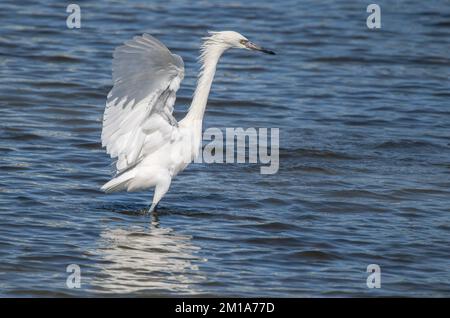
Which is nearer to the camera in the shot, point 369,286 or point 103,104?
point 369,286

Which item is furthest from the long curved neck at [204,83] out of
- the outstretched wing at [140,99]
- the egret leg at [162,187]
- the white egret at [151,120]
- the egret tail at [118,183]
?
the egret tail at [118,183]

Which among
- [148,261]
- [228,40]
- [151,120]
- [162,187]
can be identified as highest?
[228,40]

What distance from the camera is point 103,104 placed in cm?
1309

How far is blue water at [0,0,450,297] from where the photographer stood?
796 centimetres

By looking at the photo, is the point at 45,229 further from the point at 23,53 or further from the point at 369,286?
the point at 23,53

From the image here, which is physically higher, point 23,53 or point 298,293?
point 23,53

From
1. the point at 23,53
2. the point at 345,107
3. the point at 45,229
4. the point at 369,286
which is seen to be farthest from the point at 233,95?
the point at 369,286

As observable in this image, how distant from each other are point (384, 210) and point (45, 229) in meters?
3.08

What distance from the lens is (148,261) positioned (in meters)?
8.02

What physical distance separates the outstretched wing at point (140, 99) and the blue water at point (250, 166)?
0.70m

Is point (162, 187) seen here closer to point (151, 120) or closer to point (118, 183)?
point (118, 183)

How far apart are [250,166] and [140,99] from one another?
109 inches

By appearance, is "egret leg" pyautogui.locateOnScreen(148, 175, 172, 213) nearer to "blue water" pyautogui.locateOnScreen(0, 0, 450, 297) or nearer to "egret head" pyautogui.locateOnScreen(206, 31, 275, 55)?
"blue water" pyautogui.locateOnScreen(0, 0, 450, 297)

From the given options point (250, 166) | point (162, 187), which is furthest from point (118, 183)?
point (250, 166)
